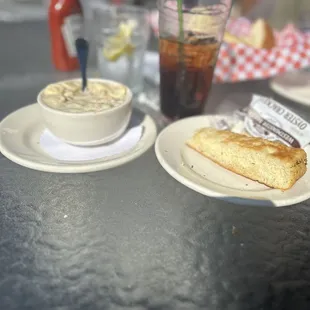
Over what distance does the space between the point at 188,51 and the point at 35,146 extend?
38 centimetres

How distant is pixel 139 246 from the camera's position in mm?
627

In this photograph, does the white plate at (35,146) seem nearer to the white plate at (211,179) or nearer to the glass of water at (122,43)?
the white plate at (211,179)

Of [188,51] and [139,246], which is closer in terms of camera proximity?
[139,246]

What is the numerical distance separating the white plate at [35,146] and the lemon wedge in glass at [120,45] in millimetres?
228

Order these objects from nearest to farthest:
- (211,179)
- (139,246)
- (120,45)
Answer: (139,246)
(211,179)
(120,45)

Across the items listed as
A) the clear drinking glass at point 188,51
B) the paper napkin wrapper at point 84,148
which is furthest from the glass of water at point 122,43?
the paper napkin wrapper at point 84,148

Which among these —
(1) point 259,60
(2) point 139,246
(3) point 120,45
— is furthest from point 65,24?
(2) point 139,246

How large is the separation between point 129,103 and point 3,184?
29 cm

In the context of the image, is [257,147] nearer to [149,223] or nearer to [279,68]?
[149,223]

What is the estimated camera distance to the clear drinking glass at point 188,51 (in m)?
0.91

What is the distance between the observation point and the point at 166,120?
1004 millimetres

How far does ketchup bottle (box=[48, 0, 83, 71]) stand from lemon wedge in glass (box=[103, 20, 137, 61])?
0.12 m

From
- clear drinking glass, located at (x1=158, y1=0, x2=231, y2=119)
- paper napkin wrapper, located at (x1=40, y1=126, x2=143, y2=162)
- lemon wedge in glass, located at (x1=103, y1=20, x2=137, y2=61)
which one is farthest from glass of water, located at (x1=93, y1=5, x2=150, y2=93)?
paper napkin wrapper, located at (x1=40, y1=126, x2=143, y2=162)

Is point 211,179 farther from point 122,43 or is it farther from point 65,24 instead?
point 65,24
